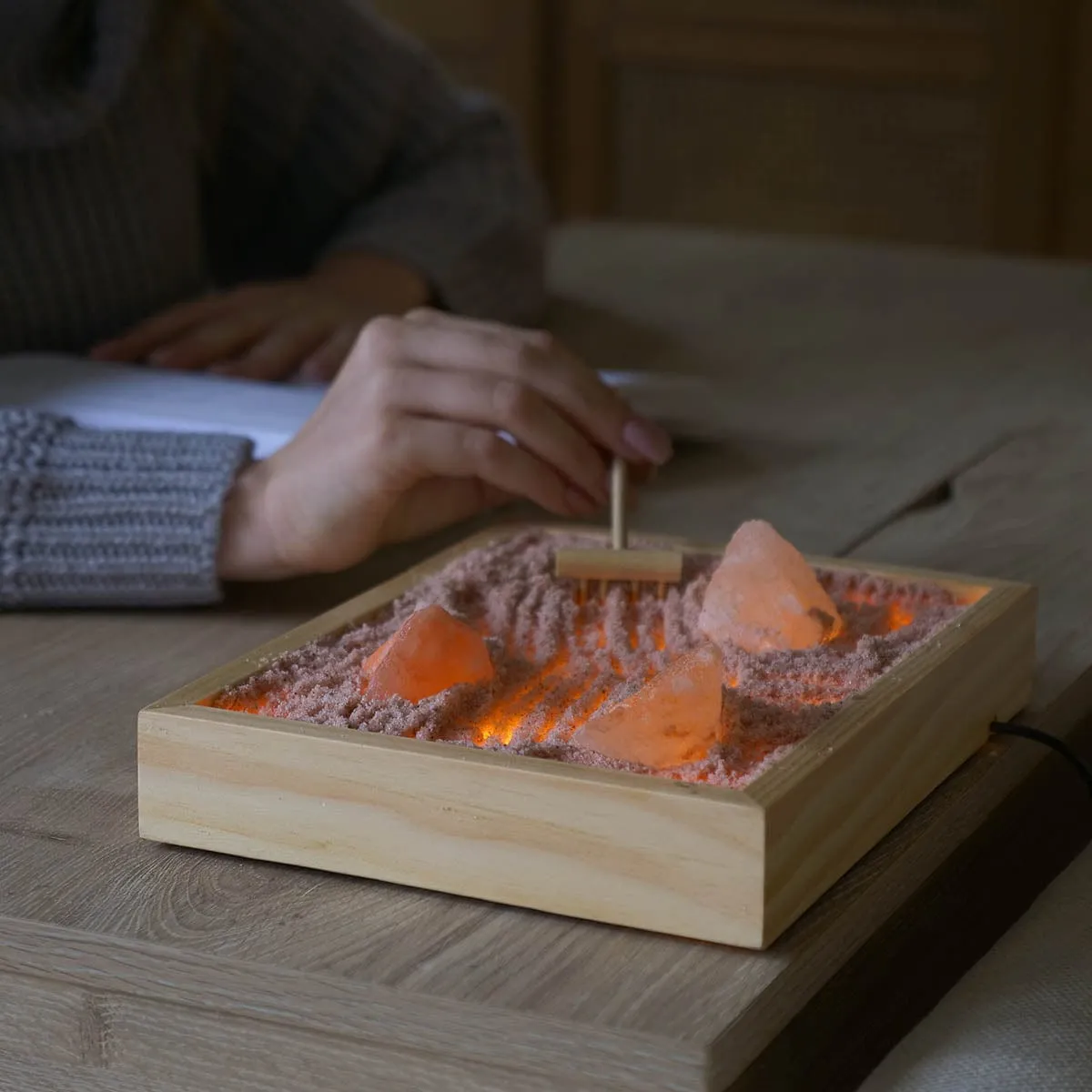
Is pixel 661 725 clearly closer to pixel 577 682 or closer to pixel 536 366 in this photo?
pixel 577 682

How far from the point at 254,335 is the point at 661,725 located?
0.68 metres

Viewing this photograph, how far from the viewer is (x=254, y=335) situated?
118 cm

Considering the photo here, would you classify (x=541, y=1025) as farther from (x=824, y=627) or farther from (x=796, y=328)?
(x=796, y=328)

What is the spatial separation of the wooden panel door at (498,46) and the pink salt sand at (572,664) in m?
2.74

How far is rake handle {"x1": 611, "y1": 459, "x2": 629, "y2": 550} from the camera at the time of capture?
80 cm

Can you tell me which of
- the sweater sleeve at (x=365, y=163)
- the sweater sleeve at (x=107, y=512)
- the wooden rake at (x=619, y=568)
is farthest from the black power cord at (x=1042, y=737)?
the sweater sleeve at (x=365, y=163)

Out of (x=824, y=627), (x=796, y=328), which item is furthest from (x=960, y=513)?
(x=796, y=328)

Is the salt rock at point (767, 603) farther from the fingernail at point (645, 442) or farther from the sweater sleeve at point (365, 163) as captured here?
the sweater sleeve at point (365, 163)

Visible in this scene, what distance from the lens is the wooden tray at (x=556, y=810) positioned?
1.77ft

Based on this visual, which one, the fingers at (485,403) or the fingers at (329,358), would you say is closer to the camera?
the fingers at (485,403)

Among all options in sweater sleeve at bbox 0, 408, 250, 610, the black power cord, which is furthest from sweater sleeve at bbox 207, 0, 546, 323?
the black power cord

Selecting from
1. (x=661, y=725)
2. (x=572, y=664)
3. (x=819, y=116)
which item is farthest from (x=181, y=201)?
(x=819, y=116)

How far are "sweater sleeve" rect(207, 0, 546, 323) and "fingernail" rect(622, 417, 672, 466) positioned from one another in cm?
55

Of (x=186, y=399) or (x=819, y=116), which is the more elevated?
(x=186, y=399)
